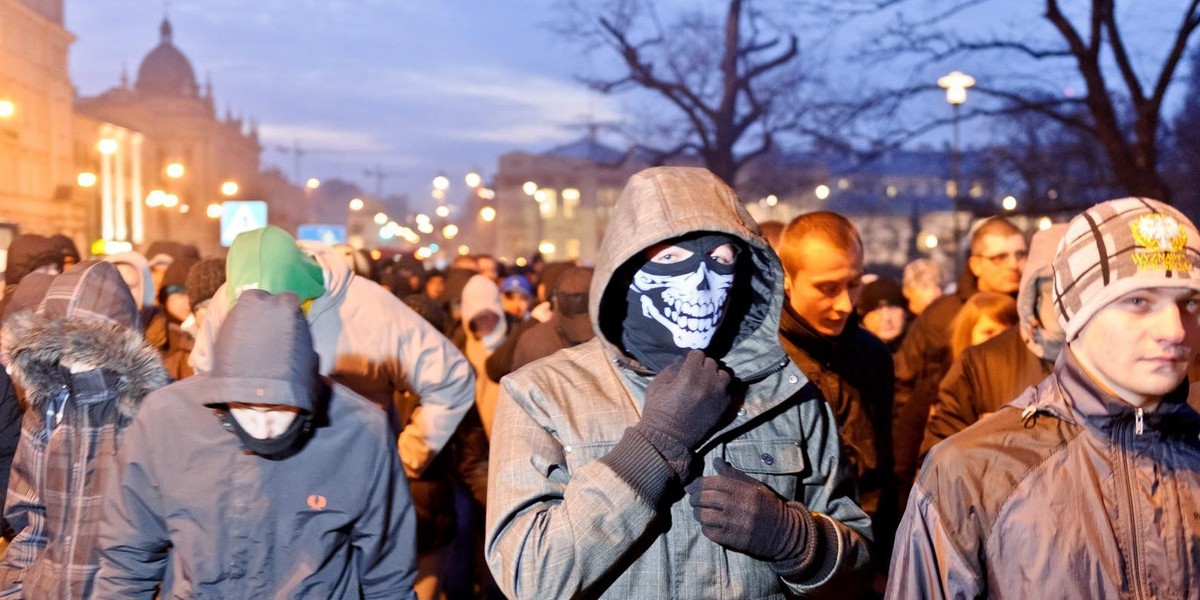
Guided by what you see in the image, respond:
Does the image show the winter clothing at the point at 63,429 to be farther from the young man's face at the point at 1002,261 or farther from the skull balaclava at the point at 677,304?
the young man's face at the point at 1002,261

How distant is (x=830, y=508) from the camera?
3109 mm

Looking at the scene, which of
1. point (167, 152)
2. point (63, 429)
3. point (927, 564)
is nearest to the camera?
point (927, 564)

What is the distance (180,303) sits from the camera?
845 cm

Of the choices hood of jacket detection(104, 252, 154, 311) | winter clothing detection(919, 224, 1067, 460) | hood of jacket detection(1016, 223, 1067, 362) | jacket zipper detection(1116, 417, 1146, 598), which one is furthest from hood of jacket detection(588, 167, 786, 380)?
hood of jacket detection(104, 252, 154, 311)

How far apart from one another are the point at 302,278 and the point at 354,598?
4.98 feet

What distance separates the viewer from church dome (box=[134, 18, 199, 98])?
117375 mm

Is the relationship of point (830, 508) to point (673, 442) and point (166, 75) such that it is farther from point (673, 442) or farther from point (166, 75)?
point (166, 75)

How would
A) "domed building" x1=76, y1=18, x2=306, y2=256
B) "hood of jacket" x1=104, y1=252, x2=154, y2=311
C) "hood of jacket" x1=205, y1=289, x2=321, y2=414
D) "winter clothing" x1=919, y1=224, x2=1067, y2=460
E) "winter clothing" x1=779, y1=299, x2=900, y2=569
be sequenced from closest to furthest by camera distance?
1. "hood of jacket" x1=205, y1=289, x2=321, y2=414
2. "winter clothing" x1=919, y1=224, x2=1067, y2=460
3. "winter clothing" x1=779, y1=299, x2=900, y2=569
4. "hood of jacket" x1=104, y1=252, x2=154, y2=311
5. "domed building" x1=76, y1=18, x2=306, y2=256

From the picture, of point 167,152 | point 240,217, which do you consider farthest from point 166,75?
point 240,217

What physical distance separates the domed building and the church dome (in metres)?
0.09

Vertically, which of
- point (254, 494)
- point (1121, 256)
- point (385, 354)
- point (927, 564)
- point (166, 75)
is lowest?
point (254, 494)

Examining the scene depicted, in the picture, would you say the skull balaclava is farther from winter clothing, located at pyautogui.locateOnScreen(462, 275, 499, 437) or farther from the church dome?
the church dome

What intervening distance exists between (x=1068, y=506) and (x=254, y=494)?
7.46 feet

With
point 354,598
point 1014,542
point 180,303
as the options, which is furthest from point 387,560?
point 180,303
